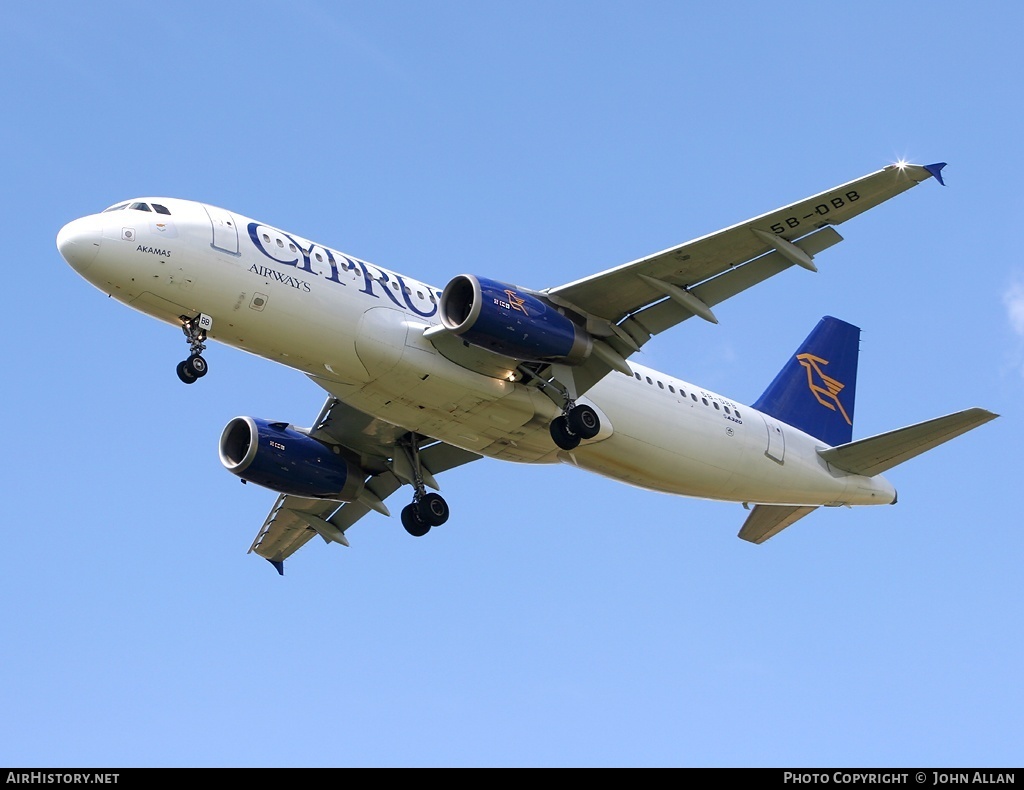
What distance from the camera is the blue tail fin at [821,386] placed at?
35.0m

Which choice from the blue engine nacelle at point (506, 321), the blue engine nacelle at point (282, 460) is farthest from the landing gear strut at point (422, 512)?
the blue engine nacelle at point (506, 321)

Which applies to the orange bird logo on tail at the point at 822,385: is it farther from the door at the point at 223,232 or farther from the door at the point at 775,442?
the door at the point at 223,232

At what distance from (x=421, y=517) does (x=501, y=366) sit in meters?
5.66

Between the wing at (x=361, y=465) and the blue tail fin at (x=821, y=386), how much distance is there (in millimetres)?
8190

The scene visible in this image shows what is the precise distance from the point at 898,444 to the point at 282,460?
47.3 ft

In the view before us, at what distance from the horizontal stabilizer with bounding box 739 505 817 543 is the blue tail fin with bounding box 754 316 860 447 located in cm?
202

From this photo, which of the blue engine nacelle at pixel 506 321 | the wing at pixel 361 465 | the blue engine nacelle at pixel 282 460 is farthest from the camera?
the wing at pixel 361 465

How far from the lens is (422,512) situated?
104 ft

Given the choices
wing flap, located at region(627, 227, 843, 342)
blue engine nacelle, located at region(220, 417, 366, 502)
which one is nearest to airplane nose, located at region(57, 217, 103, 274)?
blue engine nacelle, located at region(220, 417, 366, 502)

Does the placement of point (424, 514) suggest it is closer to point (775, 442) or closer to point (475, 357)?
point (475, 357)

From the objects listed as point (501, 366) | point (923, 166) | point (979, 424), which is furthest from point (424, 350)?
point (979, 424)

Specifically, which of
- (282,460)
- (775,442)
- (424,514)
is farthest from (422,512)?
(775,442)

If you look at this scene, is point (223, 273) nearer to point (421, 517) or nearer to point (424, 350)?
point (424, 350)

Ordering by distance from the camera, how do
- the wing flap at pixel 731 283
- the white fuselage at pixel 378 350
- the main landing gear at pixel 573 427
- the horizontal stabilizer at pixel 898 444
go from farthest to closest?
the horizontal stabilizer at pixel 898 444, the main landing gear at pixel 573 427, the wing flap at pixel 731 283, the white fuselage at pixel 378 350
